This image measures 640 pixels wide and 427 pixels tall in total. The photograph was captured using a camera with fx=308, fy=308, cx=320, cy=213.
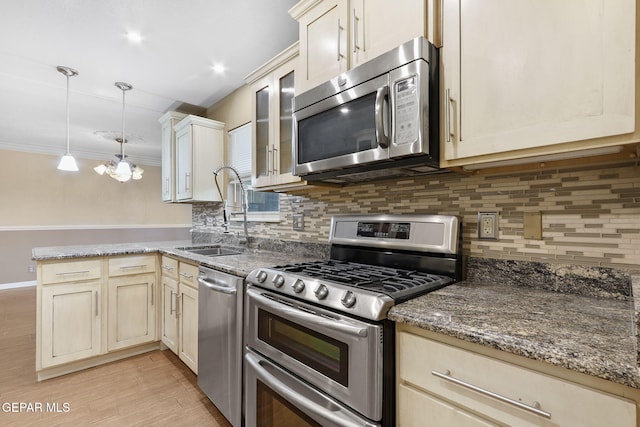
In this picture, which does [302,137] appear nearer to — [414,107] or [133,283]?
[414,107]

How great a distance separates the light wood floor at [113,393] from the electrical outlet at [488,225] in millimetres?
1744

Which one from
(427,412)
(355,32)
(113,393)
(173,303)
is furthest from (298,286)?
(113,393)

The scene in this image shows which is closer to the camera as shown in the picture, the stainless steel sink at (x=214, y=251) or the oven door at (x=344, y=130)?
the oven door at (x=344, y=130)

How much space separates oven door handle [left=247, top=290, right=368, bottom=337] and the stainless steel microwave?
657mm

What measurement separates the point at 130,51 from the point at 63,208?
15.1 feet

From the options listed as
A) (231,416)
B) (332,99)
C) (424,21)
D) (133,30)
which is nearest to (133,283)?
(231,416)

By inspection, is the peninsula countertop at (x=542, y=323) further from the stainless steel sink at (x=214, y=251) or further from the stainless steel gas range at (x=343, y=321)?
the stainless steel sink at (x=214, y=251)

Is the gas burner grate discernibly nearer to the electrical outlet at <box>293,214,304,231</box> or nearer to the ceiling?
the electrical outlet at <box>293,214,304,231</box>

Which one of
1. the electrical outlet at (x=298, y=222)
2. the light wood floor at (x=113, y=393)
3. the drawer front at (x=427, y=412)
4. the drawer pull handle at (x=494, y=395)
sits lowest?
the light wood floor at (x=113, y=393)

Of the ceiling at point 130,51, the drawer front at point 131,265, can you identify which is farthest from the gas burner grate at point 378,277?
the drawer front at point 131,265

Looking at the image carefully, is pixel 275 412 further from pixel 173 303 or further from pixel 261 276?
pixel 173 303

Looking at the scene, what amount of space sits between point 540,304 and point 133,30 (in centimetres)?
271

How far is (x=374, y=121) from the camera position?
130 cm

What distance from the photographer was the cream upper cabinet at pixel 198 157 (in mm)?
3018
